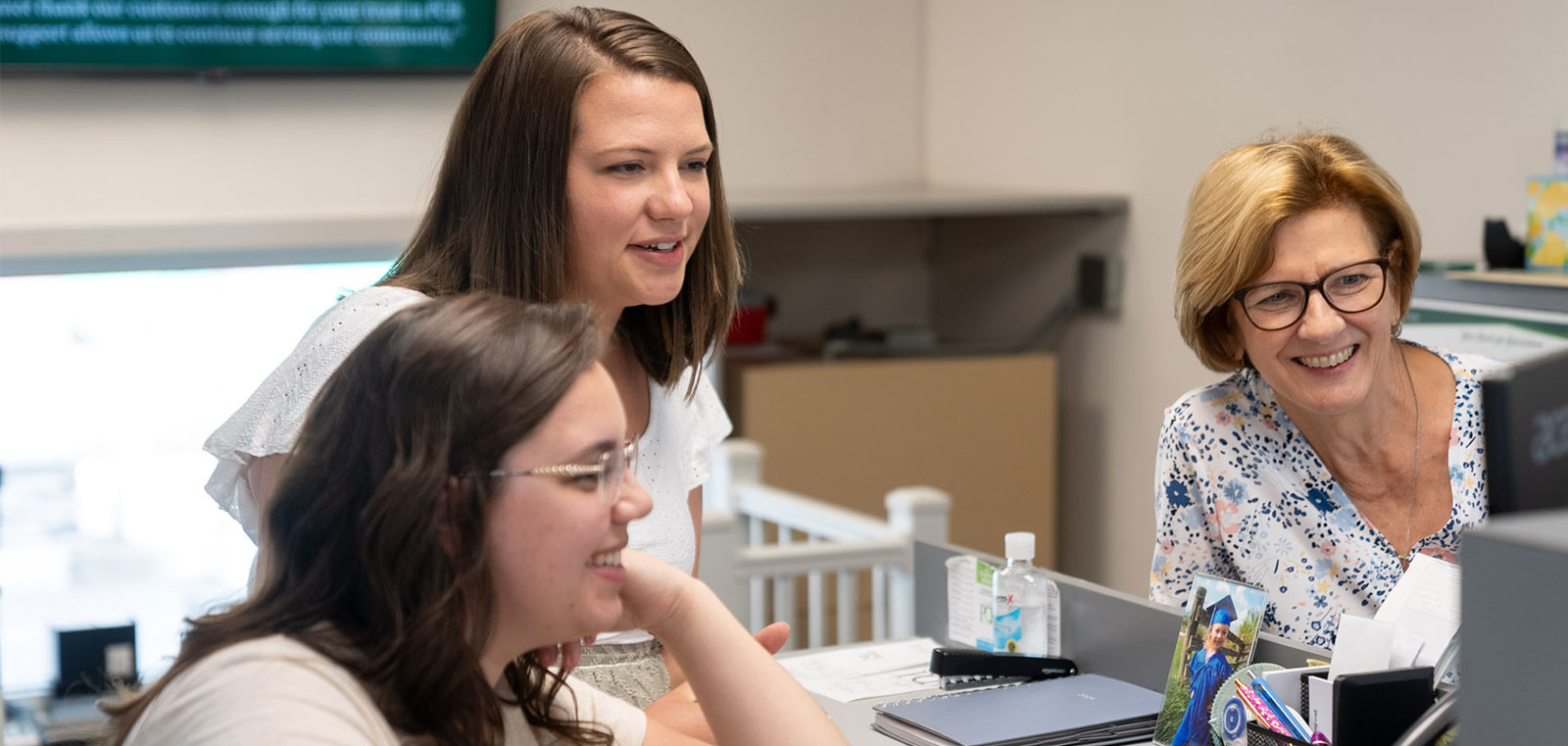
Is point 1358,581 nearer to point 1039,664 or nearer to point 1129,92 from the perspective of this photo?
point 1039,664

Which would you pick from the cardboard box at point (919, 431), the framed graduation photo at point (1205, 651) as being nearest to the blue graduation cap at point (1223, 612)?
the framed graduation photo at point (1205, 651)

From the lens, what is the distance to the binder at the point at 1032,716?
4.94ft

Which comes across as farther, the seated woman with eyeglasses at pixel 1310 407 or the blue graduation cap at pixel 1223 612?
the seated woman with eyeglasses at pixel 1310 407

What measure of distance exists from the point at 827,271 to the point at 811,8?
0.75m

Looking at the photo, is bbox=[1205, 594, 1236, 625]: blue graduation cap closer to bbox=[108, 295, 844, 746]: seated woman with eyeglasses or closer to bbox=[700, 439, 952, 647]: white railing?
bbox=[108, 295, 844, 746]: seated woman with eyeglasses

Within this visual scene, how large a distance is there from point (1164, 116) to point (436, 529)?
2.99 meters

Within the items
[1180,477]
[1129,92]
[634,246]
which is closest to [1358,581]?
[1180,477]

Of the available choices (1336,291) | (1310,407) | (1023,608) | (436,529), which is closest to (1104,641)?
(1023,608)

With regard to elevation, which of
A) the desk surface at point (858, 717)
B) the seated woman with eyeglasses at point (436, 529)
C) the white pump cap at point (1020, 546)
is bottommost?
the desk surface at point (858, 717)

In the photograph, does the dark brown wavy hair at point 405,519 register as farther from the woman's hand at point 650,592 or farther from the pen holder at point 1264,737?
the pen holder at point 1264,737

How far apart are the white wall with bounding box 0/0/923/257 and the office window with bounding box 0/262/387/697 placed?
19cm

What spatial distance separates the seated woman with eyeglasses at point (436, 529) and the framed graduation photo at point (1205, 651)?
1.97ft

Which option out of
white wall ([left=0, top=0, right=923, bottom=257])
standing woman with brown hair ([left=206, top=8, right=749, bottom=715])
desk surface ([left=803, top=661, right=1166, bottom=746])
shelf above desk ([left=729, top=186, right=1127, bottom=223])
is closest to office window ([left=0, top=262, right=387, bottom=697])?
white wall ([left=0, top=0, right=923, bottom=257])

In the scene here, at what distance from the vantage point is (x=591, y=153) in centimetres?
167
